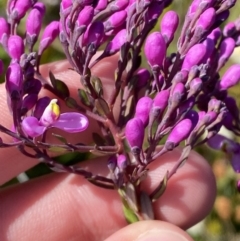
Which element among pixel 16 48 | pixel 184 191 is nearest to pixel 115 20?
pixel 16 48

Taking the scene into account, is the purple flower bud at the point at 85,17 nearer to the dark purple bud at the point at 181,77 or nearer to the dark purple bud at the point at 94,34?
the dark purple bud at the point at 94,34

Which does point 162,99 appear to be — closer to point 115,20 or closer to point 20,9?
point 115,20

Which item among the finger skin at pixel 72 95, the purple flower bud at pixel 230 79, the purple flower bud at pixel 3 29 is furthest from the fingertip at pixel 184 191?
the purple flower bud at pixel 3 29

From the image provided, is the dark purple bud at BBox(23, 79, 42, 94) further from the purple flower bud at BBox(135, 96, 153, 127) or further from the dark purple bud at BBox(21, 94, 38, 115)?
the purple flower bud at BBox(135, 96, 153, 127)

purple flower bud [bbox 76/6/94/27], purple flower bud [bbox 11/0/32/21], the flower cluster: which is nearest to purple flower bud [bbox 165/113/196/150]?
the flower cluster

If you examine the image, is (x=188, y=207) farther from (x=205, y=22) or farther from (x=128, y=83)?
(x=205, y=22)
